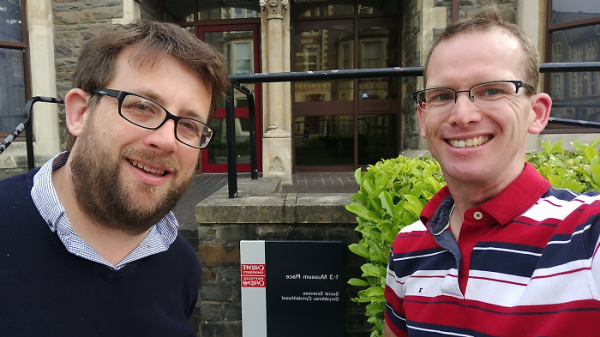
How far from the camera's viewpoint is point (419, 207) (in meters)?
1.45

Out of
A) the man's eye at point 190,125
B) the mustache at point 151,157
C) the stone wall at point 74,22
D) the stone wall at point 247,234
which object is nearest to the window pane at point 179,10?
the stone wall at point 74,22

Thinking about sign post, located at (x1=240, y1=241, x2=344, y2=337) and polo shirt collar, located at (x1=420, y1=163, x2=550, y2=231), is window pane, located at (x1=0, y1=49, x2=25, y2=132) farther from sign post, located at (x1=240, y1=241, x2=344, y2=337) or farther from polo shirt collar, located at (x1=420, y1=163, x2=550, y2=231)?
polo shirt collar, located at (x1=420, y1=163, x2=550, y2=231)

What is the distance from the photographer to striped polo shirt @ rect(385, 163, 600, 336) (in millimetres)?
772

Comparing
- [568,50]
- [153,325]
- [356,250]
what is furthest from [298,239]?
[568,50]

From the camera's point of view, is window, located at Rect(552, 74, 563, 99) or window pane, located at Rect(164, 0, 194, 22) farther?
window pane, located at Rect(164, 0, 194, 22)

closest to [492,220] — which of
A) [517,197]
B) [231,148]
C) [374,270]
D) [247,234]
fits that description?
[517,197]

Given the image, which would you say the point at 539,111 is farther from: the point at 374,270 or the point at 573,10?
the point at 573,10

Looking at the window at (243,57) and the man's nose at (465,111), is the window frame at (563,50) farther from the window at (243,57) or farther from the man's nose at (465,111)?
the man's nose at (465,111)

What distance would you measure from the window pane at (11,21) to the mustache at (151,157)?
25.3 ft

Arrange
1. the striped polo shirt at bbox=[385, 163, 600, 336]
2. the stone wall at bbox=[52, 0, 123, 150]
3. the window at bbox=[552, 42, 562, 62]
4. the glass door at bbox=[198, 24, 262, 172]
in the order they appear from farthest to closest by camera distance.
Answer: the glass door at bbox=[198, 24, 262, 172]
the stone wall at bbox=[52, 0, 123, 150]
the window at bbox=[552, 42, 562, 62]
the striped polo shirt at bbox=[385, 163, 600, 336]

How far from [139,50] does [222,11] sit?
24.5 ft

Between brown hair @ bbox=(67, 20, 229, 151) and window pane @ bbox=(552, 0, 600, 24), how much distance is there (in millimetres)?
7191

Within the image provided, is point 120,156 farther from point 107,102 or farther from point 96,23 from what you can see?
point 96,23

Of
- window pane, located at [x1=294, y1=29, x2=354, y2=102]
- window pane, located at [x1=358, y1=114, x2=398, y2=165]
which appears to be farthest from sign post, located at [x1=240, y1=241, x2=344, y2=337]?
window pane, located at [x1=294, y1=29, x2=354, y2=102]
